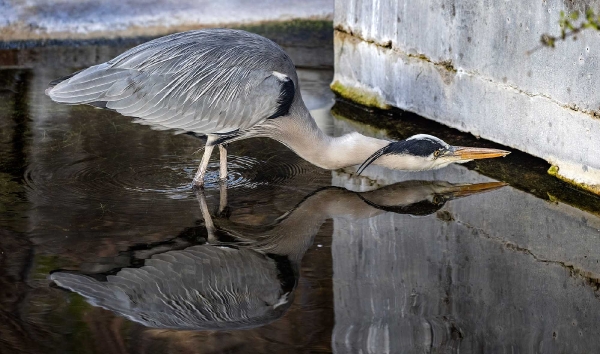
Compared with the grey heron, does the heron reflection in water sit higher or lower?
lower

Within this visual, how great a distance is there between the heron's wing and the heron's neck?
21 cm

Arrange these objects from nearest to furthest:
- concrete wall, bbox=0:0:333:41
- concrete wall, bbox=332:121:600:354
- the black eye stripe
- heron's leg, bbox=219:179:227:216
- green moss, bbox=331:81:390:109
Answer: concrete wall, bbox=332:121:600:354, heron's leg, bbox=219:179:227:216, the black eye stripe, green moss, bbox=331:81:390:109, concrete wall, bbox=0:0:333:41

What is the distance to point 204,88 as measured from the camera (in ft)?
22.6

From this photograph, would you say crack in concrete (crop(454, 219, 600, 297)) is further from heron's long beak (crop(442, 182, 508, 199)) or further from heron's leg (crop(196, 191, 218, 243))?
heron's leg (crop(196, 191, 218, 243))

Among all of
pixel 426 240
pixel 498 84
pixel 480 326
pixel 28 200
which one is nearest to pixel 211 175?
pixel 28 200

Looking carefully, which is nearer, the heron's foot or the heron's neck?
the heron's foot

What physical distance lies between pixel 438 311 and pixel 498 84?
3290mm

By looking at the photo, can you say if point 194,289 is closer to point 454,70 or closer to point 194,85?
point 194,85

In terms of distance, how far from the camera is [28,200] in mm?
6641

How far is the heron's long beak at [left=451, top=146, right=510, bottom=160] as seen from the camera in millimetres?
7262

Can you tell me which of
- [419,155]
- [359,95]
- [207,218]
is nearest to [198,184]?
[207,218]

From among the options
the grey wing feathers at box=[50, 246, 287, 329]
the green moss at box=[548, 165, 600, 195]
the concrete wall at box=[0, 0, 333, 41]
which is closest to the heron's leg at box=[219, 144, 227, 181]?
the grey wing feathers at box=[50, 246, 287, 329]

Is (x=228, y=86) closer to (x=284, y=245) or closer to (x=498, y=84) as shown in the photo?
(x=284, y=245)

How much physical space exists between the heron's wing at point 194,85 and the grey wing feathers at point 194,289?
4.35 ft
